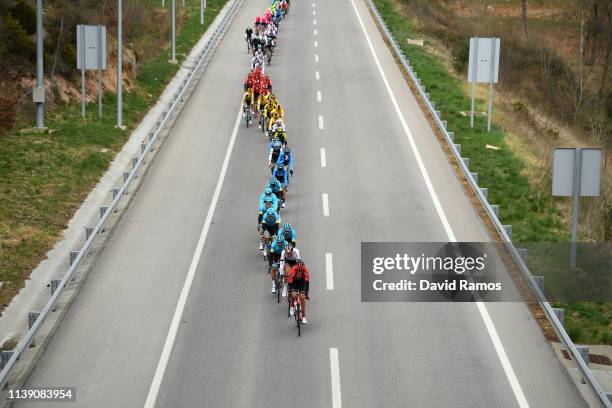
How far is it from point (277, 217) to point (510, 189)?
906cm

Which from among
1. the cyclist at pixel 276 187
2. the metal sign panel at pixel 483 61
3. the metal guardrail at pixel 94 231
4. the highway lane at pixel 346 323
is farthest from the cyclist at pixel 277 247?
the metal sign panel at pixel 483 61

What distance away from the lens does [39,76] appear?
3020cm

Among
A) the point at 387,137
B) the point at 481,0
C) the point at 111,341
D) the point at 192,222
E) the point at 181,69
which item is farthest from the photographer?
the point at 481,0

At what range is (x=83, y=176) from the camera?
27328 millimetres

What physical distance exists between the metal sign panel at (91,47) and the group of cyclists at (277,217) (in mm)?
5340

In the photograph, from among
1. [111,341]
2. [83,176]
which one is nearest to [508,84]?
[83,176]

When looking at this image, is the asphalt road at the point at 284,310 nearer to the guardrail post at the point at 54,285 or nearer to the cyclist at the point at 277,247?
the guardrail post at the point at 54,285

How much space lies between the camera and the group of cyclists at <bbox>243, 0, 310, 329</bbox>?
56.2ft

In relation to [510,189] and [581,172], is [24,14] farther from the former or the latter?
[581,172]

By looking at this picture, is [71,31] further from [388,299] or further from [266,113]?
[388,299]

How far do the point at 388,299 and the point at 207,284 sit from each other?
3.81m

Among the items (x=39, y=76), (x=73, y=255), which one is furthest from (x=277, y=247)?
(x=39, y=76)

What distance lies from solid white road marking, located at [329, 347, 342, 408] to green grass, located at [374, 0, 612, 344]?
179 inches

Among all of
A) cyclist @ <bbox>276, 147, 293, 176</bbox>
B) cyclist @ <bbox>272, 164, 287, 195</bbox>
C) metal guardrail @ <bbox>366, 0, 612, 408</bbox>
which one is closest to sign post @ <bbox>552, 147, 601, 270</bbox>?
metal guardrail @ <bbox>366, 0, 612, 408</bbox>
